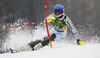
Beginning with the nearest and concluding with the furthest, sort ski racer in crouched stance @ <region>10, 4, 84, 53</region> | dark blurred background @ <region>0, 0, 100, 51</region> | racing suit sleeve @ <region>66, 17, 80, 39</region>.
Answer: ski racer in crouched stance @ <region>10, 4, 84, 53</region>
racing suit sleeve @ <region>66, 17, 80, 39</region>
dark blurred background @ <region>0, 0, 100, 51</region>

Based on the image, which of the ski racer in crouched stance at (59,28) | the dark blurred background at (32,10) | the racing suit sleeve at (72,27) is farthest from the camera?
the dark blurred background at (32,10)

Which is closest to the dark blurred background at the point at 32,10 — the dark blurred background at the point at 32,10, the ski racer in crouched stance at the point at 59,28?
the dark blurred background at the point at 32,10

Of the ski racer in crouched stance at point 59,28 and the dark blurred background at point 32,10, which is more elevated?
the dark blurred background at point 32,10

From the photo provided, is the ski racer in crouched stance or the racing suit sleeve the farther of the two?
the racing suit sleeve

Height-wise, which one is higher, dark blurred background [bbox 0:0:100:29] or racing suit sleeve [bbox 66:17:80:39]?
dark blurred background [bbox 0:0:100:29]

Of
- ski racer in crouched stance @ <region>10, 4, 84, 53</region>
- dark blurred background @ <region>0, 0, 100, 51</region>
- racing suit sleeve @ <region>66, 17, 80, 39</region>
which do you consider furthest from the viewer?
dark blurred background @ <region>0, 0, 100, 51</region>

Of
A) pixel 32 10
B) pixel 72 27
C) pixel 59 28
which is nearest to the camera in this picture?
pixel 72 27

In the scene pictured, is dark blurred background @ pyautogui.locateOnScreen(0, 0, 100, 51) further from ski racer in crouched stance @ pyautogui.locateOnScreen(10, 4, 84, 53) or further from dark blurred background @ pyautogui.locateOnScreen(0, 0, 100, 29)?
ski racer in crouched stance @ pyautogui.locateOnScreen(10, 4, 84, 53)

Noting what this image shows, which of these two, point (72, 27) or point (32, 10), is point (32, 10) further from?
point (72, 27)

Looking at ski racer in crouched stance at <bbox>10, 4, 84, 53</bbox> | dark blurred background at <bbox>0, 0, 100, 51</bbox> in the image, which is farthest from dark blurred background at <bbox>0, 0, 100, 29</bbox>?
ski racer in crouched stance at <bbox>10, 4, 84, 53</bbox>

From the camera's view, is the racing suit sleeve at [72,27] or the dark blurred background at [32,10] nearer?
the racing suit sleeve at [72,27]

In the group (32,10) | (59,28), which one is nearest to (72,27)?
(59,28)

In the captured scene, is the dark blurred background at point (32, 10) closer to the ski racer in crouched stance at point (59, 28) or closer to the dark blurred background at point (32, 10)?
the dark blurred background at point (32, 10)

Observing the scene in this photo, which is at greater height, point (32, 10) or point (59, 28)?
point (32, 10)
